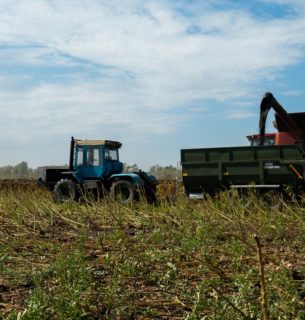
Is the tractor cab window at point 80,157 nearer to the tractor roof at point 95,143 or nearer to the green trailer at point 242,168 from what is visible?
the tractor roof at point 95,143

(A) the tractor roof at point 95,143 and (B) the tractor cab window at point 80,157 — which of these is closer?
(A) the tractor roof at point 95,143

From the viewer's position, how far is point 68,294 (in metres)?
3.82

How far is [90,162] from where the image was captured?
13664 millimetres

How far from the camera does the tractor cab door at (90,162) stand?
44.4ft

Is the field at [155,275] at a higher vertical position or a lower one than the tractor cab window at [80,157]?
lower

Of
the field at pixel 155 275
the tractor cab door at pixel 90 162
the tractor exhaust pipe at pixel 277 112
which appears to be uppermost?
the tractor exhaust pipe at pixel 277 112

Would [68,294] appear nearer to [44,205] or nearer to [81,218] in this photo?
[81,218]

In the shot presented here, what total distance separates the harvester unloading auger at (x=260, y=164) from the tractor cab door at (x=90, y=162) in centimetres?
288

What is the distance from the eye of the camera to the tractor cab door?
44.4 feet

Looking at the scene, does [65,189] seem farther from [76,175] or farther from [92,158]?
[92,158]

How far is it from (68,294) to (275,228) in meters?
4.34

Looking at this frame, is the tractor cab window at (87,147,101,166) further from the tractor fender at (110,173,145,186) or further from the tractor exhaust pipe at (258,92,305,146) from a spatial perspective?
the tractor exhaust pipe at (258,92,305,146)

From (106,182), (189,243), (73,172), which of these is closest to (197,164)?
(106,182)

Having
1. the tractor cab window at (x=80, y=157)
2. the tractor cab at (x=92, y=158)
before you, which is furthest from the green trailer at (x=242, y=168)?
the tractor cab window at (x=80, y=157)
